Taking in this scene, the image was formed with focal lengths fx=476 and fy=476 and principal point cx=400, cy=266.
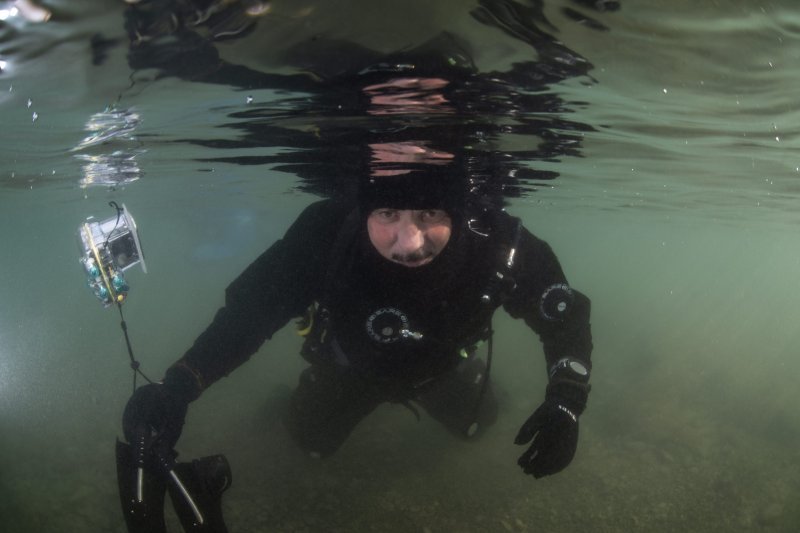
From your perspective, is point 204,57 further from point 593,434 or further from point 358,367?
point 593,434

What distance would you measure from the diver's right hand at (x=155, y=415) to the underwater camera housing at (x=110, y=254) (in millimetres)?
1546

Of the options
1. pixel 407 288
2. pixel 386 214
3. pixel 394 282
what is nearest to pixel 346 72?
pixel 386 214

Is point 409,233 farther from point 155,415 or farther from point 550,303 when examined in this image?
point 155,415

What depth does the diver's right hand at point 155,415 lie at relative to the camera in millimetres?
4035

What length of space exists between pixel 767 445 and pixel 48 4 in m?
16.4

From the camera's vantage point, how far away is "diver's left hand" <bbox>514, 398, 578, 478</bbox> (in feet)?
15.5

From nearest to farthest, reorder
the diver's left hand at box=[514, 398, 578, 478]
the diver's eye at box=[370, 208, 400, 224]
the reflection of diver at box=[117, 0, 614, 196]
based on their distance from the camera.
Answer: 1. the reflection of diver at box=[117, 0, 614, 196]
2. the diver's left hand at box=[514, 398, 578, 478]
3. the diver's eye at box=[370, 208, 400, 224]

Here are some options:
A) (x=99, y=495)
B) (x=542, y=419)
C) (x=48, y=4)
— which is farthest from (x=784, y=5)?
(x=99, y=495)

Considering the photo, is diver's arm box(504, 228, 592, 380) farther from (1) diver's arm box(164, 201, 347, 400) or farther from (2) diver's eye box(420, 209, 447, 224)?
(1) diver's arm box(164, 201, 347, 400)

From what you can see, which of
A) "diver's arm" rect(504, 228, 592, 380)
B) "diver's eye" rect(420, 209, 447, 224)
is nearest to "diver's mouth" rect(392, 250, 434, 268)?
"diver's eye" rect(420, 209, 447, 224)

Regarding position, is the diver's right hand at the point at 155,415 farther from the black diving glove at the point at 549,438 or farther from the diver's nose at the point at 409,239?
the black diving glove at the point at 549,438

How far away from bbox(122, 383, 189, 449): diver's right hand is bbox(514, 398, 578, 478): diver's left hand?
319 centimetres

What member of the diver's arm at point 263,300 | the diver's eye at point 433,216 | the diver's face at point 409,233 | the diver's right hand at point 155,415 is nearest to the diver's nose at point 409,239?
the diver's face at point 409,233

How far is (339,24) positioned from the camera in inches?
177
